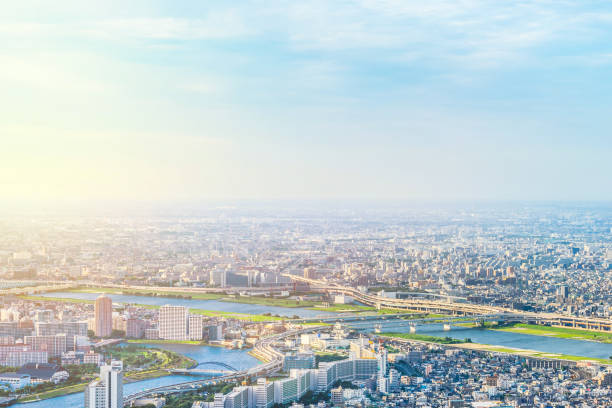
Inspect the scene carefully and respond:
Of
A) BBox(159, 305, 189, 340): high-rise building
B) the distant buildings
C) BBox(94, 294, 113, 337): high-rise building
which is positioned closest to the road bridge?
the distant buildings

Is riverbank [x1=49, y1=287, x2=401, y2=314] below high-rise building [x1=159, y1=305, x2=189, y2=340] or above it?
below

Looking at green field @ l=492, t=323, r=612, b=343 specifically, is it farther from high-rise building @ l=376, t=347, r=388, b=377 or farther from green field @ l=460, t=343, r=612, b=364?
high-rise building @ l=376, t=347, r=388, b=377

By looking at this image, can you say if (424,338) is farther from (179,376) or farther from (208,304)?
(208,304)

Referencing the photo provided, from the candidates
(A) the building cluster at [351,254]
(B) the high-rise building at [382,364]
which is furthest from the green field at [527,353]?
(A) the building cluster at [351,254]

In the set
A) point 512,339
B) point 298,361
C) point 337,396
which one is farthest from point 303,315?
point 337,396

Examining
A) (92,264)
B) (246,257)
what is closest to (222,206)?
(246,257)
